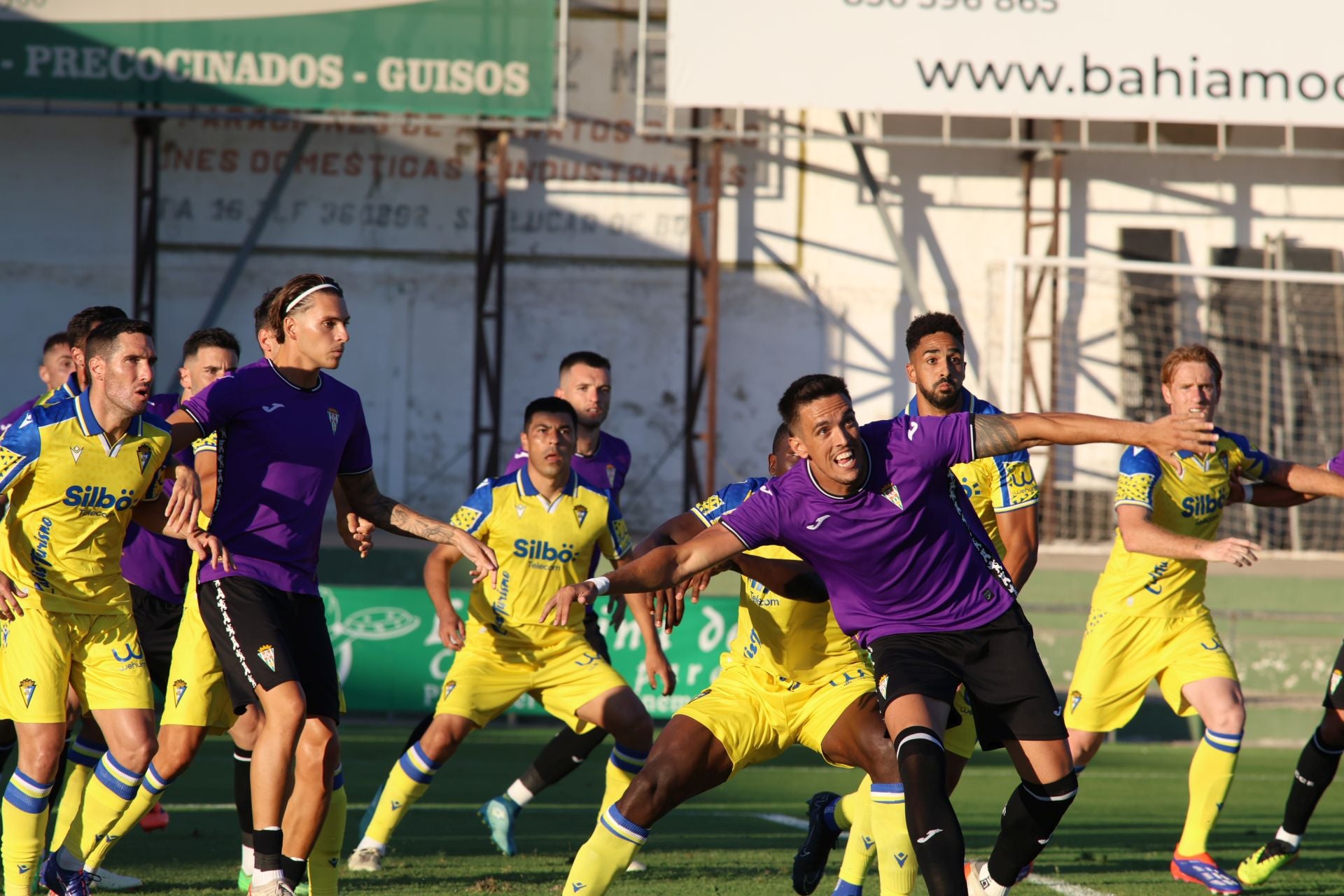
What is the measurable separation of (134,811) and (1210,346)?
602 inches

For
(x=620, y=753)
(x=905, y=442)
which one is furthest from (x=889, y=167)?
(x=905, y=442)

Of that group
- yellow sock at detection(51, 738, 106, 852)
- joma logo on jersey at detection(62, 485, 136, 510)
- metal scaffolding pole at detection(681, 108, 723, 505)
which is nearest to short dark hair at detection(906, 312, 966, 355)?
joma logo on jersey at detection(62, 485, 136, 510)

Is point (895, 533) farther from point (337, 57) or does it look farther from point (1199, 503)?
point (337, 57)

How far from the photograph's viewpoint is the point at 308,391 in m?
5.98

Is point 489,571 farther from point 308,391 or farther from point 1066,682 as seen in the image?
point 1066,682

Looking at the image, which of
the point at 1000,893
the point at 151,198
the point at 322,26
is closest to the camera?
the point at 1000,893

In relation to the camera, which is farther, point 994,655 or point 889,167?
point 889,167

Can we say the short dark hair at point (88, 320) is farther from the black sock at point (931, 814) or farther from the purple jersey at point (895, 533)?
the black sock at point (931, 814)

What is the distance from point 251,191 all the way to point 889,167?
7988 millimetres

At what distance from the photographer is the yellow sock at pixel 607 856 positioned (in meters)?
5.24

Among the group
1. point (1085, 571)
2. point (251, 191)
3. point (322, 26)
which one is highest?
point (322, 26)

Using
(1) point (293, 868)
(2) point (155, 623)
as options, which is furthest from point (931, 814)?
(2) point (155, 623)

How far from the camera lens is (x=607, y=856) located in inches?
206

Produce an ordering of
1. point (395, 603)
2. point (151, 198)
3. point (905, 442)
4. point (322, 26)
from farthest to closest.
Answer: point (151, 198) < point (322, 26) < point (395, 603) < point (905, 442)
